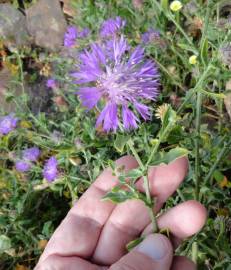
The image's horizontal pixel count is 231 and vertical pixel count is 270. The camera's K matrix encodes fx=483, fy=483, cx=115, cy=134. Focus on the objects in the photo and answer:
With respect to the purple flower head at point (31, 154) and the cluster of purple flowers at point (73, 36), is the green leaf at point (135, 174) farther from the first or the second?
the cluster of purple flowers at point (73, 36)

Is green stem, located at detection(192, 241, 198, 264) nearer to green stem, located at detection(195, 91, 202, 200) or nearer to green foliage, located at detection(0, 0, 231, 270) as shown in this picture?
green foliage, located at detection(0, 0, 231, 270)

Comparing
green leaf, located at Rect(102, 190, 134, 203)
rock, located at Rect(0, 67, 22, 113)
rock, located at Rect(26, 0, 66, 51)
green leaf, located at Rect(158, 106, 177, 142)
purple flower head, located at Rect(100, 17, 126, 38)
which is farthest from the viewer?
rock, located at Rect(26, 0, 66, 51)

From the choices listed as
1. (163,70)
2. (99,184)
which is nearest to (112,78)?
(99,184)

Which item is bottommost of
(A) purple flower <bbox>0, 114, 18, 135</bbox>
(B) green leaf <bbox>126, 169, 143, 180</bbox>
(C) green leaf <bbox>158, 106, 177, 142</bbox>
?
(A) purple flower <bbox>0, 114, 18, 135</bbox>

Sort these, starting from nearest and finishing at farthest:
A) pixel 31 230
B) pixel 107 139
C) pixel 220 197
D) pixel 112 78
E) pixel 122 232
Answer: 1. pixel 112 78
2. pixel 122 232
3. pixel 220 197
4. pixel 107 139
5. pixel 31 230

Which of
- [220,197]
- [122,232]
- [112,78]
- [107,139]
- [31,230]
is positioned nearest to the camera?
[112,78]

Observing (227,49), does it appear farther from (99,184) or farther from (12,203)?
(12,203)

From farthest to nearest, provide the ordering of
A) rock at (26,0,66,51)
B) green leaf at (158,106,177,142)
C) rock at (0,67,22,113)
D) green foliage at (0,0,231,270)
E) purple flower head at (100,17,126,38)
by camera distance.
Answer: rock at (26,0,66,51) → rock at (0,67,22,113) → purple flower head at (100,17,126,38) → green foliage at (0,0,231,270) → green leaf at (158,106,177,142)

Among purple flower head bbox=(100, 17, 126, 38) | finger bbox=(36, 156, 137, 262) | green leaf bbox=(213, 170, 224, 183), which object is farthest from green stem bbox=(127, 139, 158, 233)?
purple flower head bbox=(100, 17, 126, 38)
